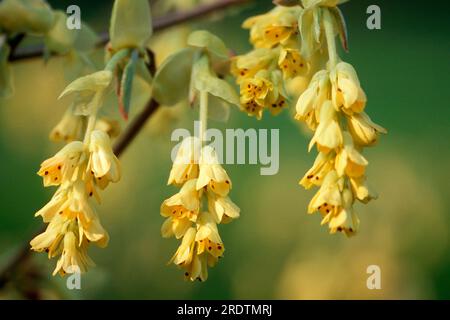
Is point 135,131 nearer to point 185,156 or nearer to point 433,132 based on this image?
point 185,156

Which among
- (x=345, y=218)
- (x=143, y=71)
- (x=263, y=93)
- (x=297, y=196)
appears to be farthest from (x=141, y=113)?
(x=297, y=196)

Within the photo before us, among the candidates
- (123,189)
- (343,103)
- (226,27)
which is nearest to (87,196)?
(343,103)

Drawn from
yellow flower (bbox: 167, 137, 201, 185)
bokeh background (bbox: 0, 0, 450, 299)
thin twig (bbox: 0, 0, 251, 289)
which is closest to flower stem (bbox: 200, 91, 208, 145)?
yellow flower (bbox: 167, 137, 201, 185)

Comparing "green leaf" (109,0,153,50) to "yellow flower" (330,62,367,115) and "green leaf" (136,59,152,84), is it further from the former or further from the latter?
"yellow flower" (330,62,367,115)

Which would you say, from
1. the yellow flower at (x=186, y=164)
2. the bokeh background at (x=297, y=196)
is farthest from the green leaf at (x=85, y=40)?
the bokeh background at (x=297, y=196)

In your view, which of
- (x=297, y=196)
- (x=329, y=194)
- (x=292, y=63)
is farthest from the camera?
(x=297, y=196)

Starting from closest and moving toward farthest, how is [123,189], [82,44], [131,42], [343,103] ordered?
[343,103], [131,42], [82,44], [123,189]

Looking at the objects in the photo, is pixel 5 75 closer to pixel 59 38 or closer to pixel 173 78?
pixel 59 38
